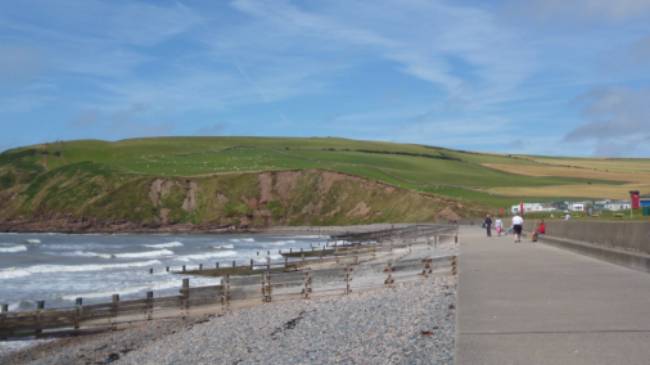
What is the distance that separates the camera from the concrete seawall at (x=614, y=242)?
18.9 meters

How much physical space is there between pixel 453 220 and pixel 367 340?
9506 cm

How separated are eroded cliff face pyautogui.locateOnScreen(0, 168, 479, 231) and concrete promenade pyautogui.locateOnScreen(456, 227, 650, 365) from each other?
Answer: 100949 millimetres

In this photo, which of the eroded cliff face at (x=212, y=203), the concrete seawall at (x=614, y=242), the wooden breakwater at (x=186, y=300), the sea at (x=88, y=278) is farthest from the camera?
the eroded cliff face at (x=212, y=203)

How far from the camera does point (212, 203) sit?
5089 inches

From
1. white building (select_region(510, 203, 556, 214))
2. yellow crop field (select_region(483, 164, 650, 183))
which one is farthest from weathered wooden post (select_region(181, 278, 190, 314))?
yellow crop field (select_region(483, 164, 650, 183))

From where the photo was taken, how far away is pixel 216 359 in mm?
16156

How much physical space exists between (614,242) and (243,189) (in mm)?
109888

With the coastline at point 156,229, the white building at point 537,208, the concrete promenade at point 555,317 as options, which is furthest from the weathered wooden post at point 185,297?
the coastline at point 156,229

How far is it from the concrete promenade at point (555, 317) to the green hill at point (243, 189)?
95.9 meters

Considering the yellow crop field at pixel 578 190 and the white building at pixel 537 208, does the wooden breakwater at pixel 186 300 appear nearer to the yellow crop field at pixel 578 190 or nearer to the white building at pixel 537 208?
the white building at pixel 537 208

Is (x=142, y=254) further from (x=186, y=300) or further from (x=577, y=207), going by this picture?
(x=577, y=207)

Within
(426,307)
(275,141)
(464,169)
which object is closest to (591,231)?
(426,307)

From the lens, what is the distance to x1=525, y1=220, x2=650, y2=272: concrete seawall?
18922 mm

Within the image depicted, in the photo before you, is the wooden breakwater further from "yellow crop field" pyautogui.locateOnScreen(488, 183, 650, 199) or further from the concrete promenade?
"yellow crop field" pyautogui.locateOnScreen(488, 183, 650, 199)
